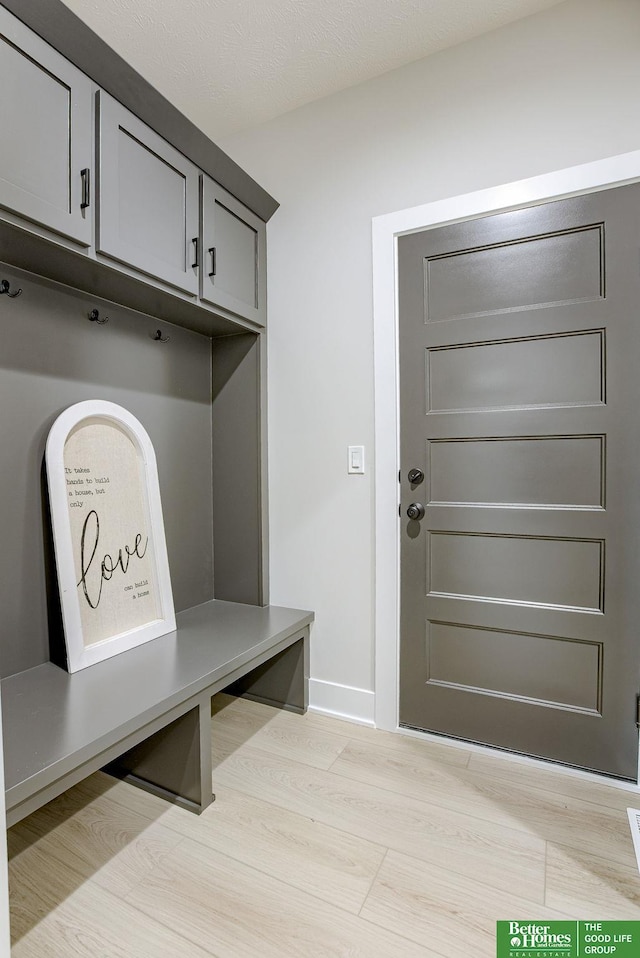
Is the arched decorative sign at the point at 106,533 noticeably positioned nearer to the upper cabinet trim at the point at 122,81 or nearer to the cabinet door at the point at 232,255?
the cabinet door at the point at 232,255

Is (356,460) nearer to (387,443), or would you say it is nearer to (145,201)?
(387,443)

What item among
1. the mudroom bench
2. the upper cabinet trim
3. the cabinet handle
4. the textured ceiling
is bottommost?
the mudroom bench

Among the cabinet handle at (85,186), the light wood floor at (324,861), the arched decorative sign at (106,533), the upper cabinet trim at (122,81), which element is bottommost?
the light wood floor at (324,861)

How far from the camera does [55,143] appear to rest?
137 cm

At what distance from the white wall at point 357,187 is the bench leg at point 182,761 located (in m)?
0.76

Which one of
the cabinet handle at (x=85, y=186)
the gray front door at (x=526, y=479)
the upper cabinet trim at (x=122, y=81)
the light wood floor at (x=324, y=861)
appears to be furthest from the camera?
the gray front door at (x=526, y=479)

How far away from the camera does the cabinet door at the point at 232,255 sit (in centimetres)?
192

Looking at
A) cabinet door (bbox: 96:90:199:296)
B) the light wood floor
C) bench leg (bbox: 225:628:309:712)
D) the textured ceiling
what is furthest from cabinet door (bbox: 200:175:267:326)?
the light wood floor

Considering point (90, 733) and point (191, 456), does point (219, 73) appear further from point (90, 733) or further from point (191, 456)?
point (90, 733)

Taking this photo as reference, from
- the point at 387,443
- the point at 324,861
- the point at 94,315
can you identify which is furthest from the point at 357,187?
the point at 324,861

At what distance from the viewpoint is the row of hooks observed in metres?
1.53

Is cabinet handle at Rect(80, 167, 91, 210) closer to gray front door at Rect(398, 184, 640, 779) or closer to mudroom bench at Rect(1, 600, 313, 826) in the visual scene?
gray front door at Rect(398, 184, 640, 779)

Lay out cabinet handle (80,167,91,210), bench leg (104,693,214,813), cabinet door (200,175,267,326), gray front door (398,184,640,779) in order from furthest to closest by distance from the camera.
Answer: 1. cabinet door (200,175,267,326)
2. gray front door (398,184,640,779)
3. bench leg (104,693,214,813)
4. cabinet handle (80,167,91,210)

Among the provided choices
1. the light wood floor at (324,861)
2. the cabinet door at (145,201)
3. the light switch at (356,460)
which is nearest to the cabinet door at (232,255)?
the cabinet door at (145,201)
